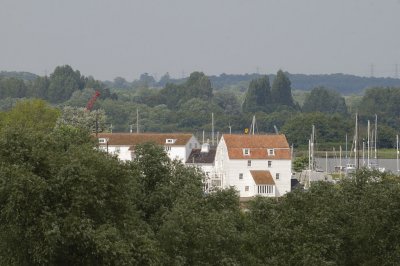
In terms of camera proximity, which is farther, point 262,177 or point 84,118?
point 84,118

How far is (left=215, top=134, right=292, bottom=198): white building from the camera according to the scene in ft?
293

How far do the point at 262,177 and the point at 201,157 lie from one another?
523 inches

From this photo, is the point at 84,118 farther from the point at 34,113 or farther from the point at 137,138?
the point at 137,138

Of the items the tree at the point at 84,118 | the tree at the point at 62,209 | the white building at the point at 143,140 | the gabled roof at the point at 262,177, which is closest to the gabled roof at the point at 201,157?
the white building at the point at 143,140

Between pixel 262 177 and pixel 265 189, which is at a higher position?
pixel 262 177

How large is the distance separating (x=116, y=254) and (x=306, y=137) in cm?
13837

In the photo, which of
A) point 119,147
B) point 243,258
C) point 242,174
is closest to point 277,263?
point 243,258

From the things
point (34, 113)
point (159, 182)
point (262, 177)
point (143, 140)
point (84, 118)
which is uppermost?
point (34, 113)

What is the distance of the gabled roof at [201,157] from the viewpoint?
100m

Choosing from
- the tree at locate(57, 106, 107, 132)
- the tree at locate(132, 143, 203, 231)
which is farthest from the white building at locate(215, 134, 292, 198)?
the tree at locate(132, 143, 203, 231)

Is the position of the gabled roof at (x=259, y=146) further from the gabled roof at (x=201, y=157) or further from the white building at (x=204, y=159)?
the gabled roof at (x=201, y=157)

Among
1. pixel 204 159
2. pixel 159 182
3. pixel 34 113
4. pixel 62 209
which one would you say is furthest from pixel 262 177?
pixel 62 209

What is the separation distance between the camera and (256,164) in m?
90.4

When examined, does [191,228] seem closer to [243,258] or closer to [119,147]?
[243,258]
